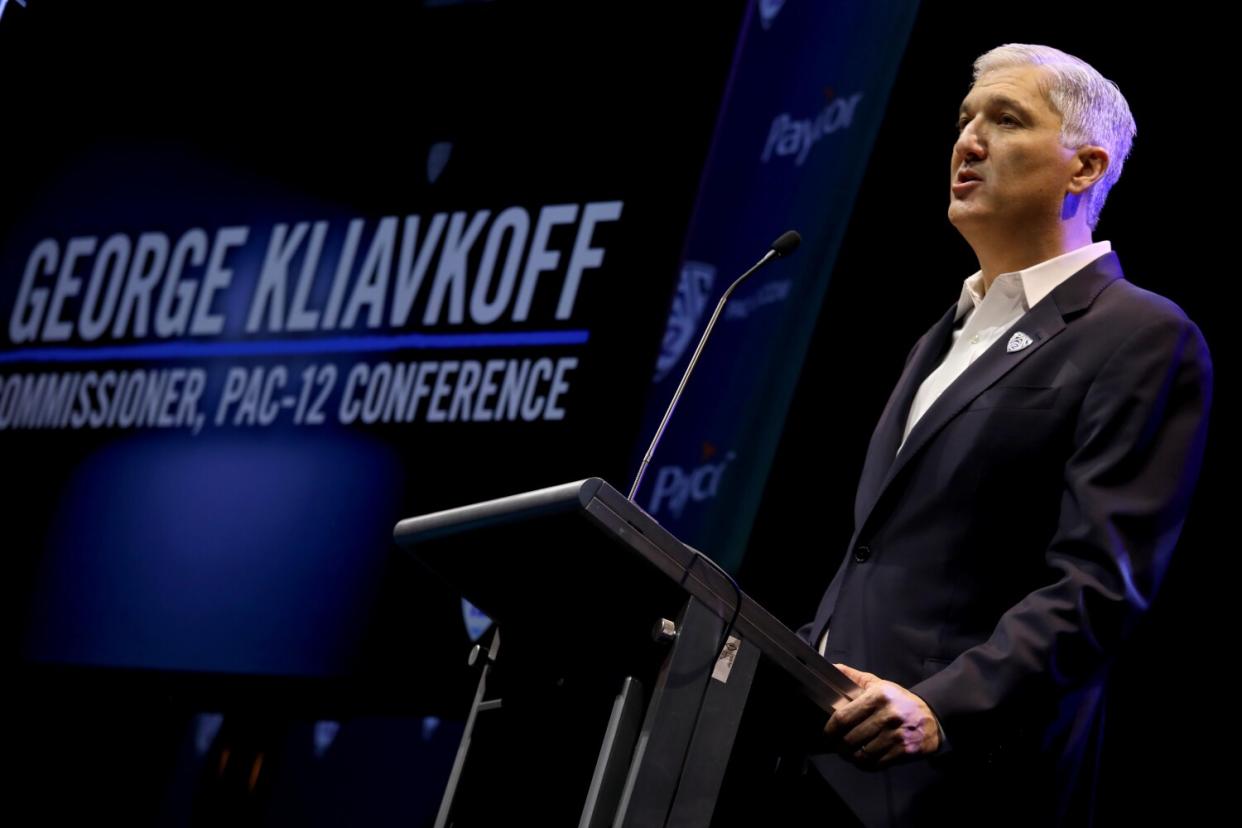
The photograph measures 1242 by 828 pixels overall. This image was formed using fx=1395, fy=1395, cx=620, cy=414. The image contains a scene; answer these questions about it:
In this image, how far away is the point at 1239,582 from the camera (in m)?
2.60

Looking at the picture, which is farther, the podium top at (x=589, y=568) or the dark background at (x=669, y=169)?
the dark background at (x=669, y=169)

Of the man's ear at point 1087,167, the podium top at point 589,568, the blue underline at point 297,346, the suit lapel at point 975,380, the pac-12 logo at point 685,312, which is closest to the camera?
the podium top at point 589,568

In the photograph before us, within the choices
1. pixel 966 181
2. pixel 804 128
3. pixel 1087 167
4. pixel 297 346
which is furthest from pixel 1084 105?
pixel 297 346

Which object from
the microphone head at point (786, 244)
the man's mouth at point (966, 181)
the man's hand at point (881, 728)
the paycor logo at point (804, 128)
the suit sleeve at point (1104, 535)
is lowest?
the man's hand at point (881, 728)

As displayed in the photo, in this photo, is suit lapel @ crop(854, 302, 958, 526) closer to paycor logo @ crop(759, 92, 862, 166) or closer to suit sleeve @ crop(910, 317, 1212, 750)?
suit sleeve @ crop(910, 317, 1212, 750)

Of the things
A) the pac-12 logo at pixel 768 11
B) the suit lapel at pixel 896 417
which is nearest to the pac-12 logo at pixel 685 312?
the pac-12 logo at pixel 768 11

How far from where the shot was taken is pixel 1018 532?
1.73 m

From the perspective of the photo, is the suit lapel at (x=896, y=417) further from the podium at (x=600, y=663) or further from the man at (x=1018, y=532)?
the podium at (x=600, y=663)

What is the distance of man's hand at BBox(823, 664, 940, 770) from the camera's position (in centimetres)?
146

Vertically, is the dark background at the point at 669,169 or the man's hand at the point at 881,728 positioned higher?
the dark background at the point at 669,169

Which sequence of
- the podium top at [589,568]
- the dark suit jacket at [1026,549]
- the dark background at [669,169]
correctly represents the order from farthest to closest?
the dark background at [669,169] < the dark suit jacket at [1026,549] < the podium top at [589,568]

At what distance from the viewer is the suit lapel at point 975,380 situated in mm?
1811

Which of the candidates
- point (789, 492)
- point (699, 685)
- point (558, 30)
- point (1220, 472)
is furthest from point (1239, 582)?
point (558, 30)

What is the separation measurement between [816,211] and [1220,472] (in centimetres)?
117
